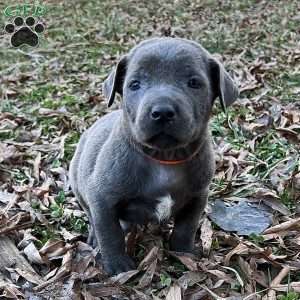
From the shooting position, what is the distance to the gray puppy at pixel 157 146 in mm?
3551

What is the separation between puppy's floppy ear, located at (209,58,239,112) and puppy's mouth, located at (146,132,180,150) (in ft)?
1.75

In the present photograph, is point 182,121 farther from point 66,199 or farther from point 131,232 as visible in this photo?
point 66,199

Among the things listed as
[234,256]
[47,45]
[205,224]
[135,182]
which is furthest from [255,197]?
[47,45]

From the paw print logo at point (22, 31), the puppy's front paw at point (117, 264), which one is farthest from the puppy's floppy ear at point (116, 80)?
the paw print logo at point (22, 31)

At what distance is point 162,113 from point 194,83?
1.42 feet

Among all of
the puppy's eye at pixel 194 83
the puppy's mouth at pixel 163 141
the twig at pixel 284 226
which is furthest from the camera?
the twig at pixel 284 226

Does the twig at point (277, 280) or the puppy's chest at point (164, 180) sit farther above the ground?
the puppy's chest at point (164, 180)

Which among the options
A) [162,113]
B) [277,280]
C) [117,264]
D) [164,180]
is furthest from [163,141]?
[277,280]

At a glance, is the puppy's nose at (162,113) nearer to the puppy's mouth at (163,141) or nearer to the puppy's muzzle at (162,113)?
the puppy's muzzle at (162,113)

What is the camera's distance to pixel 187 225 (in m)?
4.24

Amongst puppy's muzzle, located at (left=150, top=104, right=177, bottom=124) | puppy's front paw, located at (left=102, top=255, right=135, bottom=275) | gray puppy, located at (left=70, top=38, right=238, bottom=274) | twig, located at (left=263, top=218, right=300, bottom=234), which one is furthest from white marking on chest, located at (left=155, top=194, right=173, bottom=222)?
twig, located at (left=263, top=218, right=300, bottom=234)

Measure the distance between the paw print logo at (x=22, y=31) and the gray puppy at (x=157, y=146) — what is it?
15.0ft

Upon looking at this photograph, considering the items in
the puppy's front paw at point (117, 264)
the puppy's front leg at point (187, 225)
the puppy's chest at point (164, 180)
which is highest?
the puppy's chest at point (164, 180)

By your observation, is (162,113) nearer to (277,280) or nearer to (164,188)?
(164,188)
